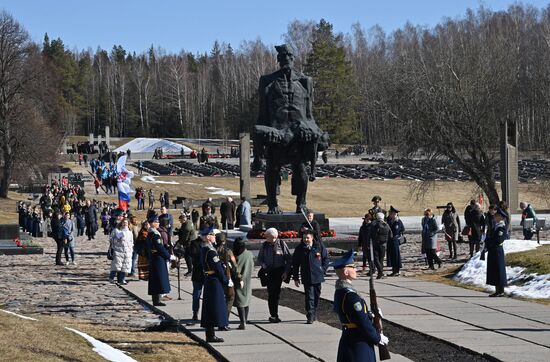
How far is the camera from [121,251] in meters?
22.0

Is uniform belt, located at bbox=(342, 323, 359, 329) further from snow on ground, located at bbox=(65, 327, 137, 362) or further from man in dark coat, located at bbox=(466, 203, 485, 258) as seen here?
man in dark coat, located at bbox=(466, 203, 485, 258)

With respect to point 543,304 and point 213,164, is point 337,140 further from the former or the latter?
point 543,304

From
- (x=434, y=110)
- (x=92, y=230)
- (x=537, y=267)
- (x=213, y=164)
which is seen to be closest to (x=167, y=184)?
(x=213, y=164)

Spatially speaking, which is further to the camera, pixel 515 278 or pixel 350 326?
pixel 515 278

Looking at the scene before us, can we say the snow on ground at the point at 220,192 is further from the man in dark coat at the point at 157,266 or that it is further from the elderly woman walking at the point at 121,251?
the man in dark coat at the point at 157,266

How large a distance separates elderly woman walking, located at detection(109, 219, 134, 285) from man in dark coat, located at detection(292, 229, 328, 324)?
7.13m

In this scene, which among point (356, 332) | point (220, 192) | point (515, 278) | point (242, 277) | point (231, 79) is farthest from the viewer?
point (231, 79)

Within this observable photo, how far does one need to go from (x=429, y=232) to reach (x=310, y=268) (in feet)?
28.0

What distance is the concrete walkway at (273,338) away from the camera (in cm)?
1269

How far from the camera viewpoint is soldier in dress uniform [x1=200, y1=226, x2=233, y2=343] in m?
13.7

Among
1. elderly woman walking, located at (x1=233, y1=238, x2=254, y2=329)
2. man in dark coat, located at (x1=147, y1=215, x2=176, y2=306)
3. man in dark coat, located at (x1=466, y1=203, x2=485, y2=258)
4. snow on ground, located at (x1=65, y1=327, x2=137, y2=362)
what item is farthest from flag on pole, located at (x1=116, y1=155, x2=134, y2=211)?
snow on ground, located at (x1=65, y1=327, x2=137, y2=362)

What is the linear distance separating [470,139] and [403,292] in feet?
59.1

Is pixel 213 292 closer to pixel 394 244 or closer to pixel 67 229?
pixel 394 244

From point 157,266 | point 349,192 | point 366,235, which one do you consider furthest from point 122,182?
point 349,192
